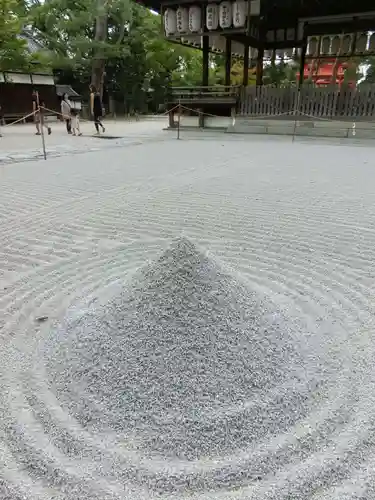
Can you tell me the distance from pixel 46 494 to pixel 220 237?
8.37ft

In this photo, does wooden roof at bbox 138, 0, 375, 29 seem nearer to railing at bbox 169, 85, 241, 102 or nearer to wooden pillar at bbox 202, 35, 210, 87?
wooden pillar at bbox 202, 35, 210, 87

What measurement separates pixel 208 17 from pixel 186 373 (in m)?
13.3

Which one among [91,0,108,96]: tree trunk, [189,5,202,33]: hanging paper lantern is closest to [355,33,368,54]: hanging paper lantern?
[189,5,202,33]: hanging paper lantern

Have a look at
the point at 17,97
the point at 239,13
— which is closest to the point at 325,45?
the point at 239,13

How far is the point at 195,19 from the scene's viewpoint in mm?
12398

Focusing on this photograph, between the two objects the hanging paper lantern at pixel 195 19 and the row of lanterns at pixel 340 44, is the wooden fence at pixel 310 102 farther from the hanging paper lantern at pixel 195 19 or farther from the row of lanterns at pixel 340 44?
the row of lanterns at pixel 340 44

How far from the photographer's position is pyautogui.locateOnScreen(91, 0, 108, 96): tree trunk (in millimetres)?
19188

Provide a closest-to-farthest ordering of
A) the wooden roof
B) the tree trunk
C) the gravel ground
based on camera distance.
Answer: the gravel ground, the wooden roof, the tree trunk

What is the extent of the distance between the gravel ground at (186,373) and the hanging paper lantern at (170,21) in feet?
40.1

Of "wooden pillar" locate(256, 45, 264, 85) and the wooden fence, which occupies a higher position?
"wooden pillar" locate(256, 45, 264, 85)

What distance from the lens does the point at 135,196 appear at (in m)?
4.93

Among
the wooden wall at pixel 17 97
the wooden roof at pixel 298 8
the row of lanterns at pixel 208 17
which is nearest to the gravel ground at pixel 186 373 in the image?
the row of lanterns at pixel 208 17

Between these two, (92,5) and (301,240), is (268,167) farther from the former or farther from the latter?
(92,5)

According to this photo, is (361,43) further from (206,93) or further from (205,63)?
(206,93)
